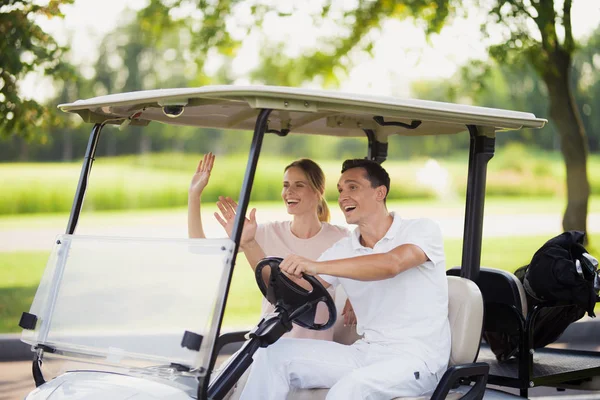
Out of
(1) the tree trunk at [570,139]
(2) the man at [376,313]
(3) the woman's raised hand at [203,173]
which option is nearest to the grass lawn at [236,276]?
(1) the tree trunk at [570,139]

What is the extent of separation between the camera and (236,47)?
11.0m

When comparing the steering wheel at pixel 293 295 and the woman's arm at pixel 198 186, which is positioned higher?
the woman's arm at pixel 198 186

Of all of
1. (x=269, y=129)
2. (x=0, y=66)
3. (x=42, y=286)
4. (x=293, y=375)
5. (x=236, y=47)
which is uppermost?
(x=236, y=47)

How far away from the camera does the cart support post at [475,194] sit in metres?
3.88

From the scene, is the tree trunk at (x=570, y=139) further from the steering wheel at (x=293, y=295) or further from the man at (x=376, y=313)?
the steering wheel at (x=293, y=295)

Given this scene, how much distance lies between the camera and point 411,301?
3553 millimetres

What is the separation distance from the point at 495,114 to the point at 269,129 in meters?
1.24

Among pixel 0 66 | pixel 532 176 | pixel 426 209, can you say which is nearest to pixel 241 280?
pixel 0 66

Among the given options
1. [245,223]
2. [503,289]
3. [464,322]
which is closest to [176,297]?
[245,223]

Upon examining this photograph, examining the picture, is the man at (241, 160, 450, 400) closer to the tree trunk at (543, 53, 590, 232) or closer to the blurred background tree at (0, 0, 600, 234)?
the blurred background tree at (0, 0, 600, 234)

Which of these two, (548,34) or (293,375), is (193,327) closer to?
(293,375)

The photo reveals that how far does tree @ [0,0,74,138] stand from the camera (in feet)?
28.1

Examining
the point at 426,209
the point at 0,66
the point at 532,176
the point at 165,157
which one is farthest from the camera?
the point at 165,157

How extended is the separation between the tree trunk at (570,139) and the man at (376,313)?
7.57 meters
